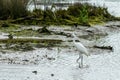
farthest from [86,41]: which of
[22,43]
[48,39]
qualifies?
[22,43]

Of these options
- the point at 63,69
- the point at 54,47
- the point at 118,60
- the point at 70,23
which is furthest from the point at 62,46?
the point at 70,23

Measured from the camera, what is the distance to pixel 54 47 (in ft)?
52.6

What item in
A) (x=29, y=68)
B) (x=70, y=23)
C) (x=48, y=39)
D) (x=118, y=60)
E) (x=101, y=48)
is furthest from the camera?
(x=70, y=23)

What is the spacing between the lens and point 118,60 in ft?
46.4

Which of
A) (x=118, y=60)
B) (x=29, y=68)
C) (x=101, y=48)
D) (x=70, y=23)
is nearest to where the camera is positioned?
(x=29, y=68)

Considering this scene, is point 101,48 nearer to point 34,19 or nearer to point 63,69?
point 63,69

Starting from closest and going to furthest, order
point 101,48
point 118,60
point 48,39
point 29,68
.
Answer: point 29,68 < point 118,60 < point 101,48 < point 48,39

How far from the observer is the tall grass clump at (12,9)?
21703 mm

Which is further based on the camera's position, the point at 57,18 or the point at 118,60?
the point at 57,18

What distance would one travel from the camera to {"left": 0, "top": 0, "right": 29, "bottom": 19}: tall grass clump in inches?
854

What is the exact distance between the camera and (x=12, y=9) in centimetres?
2192

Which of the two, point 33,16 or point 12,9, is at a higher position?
point 12,9

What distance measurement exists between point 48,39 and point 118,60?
4072 mm

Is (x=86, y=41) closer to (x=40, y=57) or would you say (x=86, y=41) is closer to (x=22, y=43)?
(x=22, y=43)
